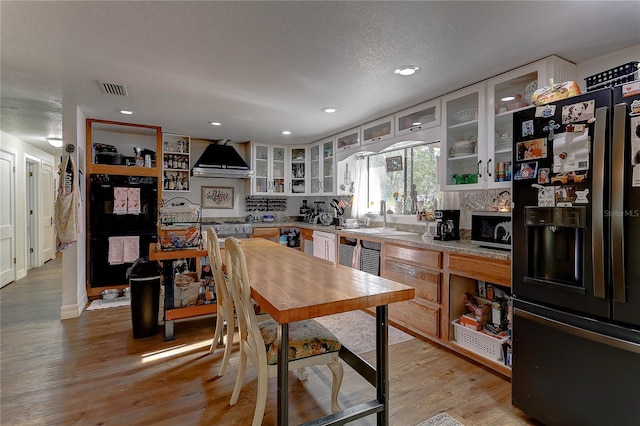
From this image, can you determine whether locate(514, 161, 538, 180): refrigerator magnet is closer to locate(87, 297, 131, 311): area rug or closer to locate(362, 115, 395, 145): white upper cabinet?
locate(362, 115, 395, 145): white upper cabinet

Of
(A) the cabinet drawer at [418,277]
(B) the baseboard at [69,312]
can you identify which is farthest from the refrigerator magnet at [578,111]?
(B) the baseboard at [69,312]

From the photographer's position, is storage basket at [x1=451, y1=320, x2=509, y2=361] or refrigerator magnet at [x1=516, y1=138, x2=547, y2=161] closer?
refrigerator magnet at [x1=516, y1=138, x2=547, y2=161]

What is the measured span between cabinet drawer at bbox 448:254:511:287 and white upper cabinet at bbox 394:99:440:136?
1322 millimetres

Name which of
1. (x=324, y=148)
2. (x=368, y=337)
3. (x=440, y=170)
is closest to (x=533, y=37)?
(x=440, y=170)

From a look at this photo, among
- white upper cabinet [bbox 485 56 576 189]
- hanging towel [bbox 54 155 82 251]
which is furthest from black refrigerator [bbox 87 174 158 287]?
white upper cabinet [bbox 485 56 576 189]

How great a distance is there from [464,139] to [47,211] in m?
7.86

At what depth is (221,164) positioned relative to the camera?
4852 millimetres

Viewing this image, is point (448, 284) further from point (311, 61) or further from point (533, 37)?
point (311, 61)

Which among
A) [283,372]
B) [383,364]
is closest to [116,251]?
[283,372]

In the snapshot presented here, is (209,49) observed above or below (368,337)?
above

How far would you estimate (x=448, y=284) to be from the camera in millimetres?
2678

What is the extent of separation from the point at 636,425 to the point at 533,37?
2118mm

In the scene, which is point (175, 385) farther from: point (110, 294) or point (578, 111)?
point (578, 111)

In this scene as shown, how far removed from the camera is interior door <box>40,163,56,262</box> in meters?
6.26
